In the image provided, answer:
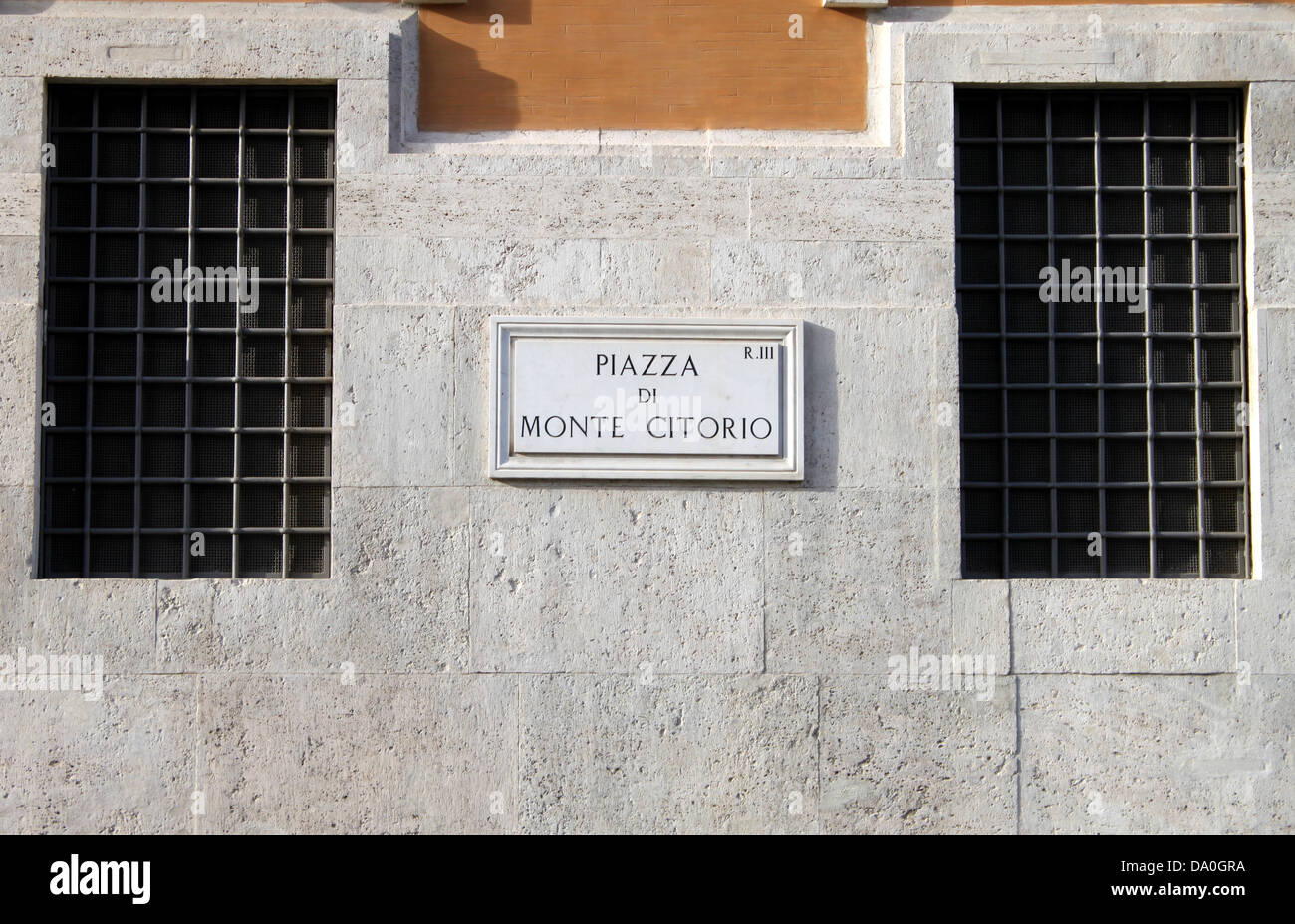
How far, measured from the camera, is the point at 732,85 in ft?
22.3

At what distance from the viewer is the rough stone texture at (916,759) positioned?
634 centimetres

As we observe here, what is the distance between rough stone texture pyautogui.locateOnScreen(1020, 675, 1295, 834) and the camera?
20.8 ft

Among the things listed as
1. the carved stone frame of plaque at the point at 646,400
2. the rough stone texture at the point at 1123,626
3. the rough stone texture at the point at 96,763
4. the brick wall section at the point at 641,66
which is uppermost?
the brick wall section at the point at 641,66

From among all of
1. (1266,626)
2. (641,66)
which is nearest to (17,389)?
(641,66)

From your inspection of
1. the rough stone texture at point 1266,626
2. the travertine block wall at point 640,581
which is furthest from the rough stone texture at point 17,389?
the rough stone texture at point 1266,626

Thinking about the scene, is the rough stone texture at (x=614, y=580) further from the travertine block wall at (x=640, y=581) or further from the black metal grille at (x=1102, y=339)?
the black metal grille at (x=1102, y=339)

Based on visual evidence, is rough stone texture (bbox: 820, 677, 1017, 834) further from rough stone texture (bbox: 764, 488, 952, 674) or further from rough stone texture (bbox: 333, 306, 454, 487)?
rough stone texture (bbox: 333, 306, 454, 487)

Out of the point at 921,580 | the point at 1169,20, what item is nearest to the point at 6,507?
the point at 921,580

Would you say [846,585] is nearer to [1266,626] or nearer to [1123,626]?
[1123,626]

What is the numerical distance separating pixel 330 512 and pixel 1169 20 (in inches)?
218

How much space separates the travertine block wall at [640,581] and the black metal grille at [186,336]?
0.27 metres

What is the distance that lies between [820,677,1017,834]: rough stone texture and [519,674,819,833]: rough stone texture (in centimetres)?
15

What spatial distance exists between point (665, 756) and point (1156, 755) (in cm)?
265

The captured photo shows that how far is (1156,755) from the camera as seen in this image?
636 cm
